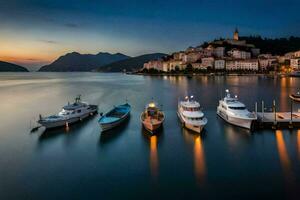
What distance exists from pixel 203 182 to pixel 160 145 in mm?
5122

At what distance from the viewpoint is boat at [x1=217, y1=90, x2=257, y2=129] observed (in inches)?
706

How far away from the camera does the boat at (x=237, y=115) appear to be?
1794cm

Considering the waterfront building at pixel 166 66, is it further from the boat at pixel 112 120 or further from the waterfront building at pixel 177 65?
the boat at pixel 112 120

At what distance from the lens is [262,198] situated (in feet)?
31.0

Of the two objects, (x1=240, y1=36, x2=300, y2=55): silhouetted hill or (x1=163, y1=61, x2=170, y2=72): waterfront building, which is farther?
(x1=240, y1=36, x2=300, y2=55): silhouetted hill

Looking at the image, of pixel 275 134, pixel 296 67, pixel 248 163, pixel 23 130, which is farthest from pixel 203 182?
pixel 296 67

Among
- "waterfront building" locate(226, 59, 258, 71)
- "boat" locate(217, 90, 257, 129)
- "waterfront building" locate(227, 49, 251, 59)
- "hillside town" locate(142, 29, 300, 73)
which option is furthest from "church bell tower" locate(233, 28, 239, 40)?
"boat" locate(217, 90, 257, 129)

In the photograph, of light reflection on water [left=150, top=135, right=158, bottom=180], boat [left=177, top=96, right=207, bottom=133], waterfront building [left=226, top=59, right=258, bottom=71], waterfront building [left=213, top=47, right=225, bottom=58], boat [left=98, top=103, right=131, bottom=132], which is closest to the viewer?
light reflection on water [left=150, top=135, right=158, bottom=180]

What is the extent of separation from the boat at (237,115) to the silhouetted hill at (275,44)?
506ft

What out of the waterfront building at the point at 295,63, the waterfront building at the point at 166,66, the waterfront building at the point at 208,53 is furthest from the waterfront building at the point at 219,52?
the waterfront building at the point at 295,63

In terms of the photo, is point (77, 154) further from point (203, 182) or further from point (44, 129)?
point (203, 182)

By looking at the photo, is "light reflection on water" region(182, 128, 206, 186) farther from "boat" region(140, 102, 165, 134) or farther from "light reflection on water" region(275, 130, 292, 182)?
"light reflection on water" region(275, 130, 292, 182)

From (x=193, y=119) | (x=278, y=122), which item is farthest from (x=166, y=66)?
(x=193, y=119)

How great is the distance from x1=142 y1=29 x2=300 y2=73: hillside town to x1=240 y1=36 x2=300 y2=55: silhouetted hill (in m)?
10.8
